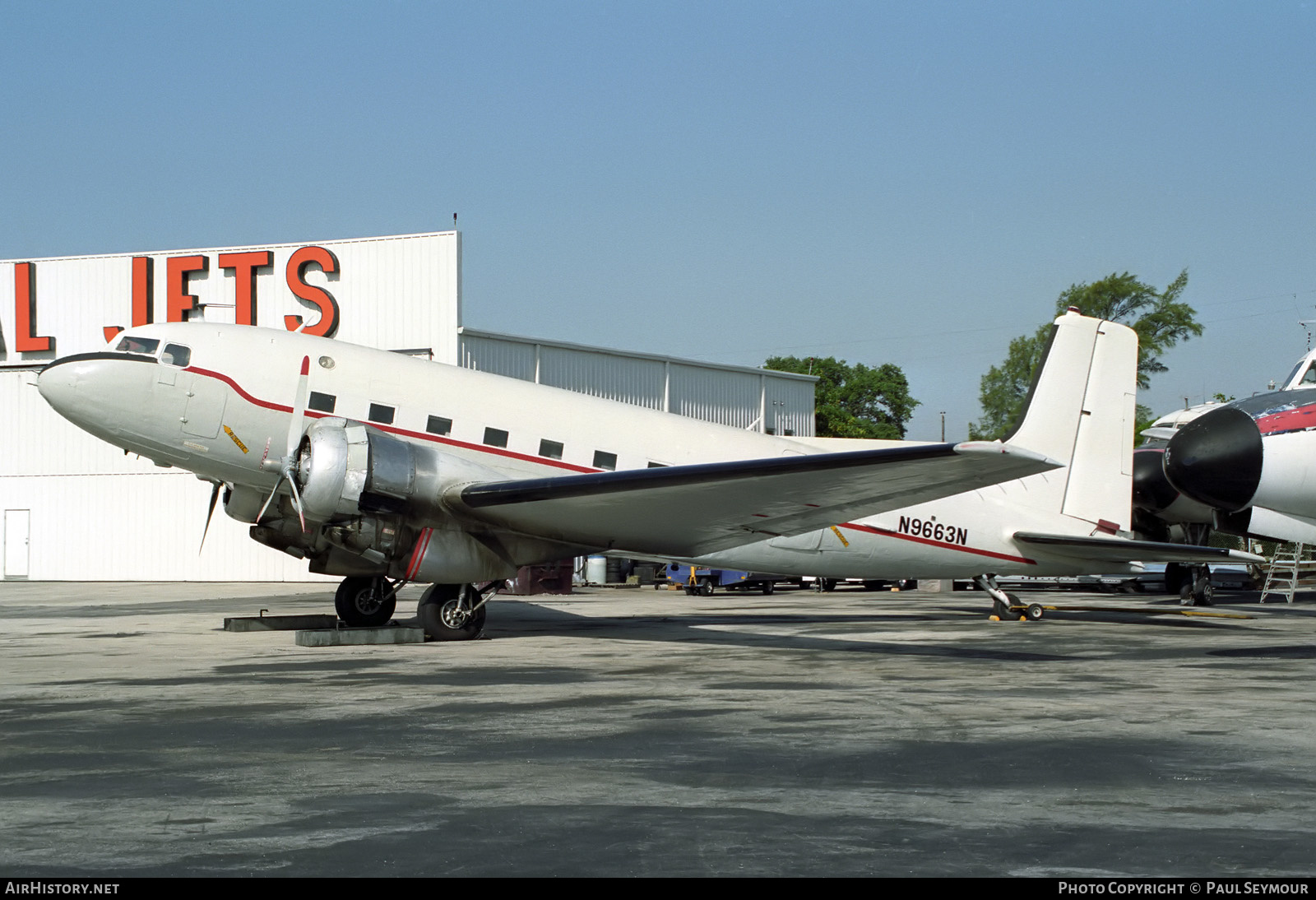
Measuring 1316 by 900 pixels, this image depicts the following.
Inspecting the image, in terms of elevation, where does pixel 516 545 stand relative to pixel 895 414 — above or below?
below

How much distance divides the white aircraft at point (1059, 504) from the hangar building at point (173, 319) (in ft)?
76.0

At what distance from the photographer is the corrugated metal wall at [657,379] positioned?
41.7 meters

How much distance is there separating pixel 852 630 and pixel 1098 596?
646 inches

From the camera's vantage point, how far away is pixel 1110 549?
776 inches

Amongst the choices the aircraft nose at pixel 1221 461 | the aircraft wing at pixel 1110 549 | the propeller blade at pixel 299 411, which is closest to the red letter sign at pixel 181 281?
the propeller blade at pixel 299 411

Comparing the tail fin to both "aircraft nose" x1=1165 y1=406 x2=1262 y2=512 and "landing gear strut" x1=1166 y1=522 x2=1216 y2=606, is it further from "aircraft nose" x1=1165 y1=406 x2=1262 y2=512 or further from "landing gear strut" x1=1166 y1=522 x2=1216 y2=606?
"landing gear strut" x1=1166 y1=522 x2=1216 y2=606

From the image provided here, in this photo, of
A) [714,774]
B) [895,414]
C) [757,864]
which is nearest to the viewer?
[757,864]

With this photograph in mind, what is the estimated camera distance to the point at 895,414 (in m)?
102

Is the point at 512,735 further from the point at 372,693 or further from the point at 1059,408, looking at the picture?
the point at 1059,408

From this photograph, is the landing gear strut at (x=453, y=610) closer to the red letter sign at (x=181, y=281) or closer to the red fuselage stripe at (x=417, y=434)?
the red fuselage stripe at (x=417, y=434)

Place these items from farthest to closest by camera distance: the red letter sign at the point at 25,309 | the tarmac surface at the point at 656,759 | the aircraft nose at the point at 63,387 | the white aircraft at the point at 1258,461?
the red letter sign at the point at 25,309 → the aircraft nose at the point at 63,387 → the white aircraft at the point at 1258,461 → the tarmac surface at the point at 656,759

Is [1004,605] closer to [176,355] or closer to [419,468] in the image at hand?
[419,468]

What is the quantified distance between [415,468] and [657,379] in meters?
32.0

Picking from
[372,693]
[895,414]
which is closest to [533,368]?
[372,693]
